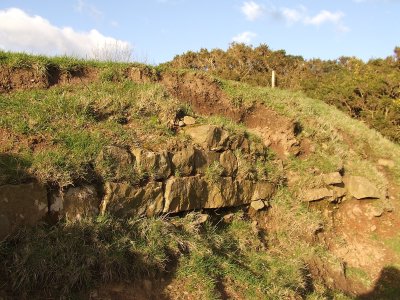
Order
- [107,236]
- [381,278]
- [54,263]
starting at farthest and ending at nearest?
[381,278]
[107,236]
[54,263]

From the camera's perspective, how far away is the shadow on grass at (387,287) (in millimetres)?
6207

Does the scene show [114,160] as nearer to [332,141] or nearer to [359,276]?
[359,276]

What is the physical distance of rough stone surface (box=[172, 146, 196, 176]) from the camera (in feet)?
18.0

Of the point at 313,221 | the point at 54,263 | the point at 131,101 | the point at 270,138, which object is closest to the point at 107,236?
the point at 54,263

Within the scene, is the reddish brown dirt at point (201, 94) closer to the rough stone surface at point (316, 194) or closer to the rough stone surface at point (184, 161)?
the rough stone surface at point (316, 194)

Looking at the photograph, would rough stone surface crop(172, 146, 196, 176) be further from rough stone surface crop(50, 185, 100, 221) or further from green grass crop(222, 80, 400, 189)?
green grass crop(222, 80, 400, 189)

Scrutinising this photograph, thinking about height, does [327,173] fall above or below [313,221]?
above

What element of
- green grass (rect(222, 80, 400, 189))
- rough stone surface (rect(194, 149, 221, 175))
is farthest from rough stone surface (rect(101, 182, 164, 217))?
green grass (rect(222, 80, 400, 189))

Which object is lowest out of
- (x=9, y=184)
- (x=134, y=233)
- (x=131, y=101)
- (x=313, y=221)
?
(x=313, y=221)

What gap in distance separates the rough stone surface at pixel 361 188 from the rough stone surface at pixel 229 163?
2839mm

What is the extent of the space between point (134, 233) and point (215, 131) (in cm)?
238

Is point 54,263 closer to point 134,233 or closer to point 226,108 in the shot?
point 134,233

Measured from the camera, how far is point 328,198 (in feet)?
24.4

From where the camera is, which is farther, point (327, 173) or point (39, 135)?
point (327, 173)
